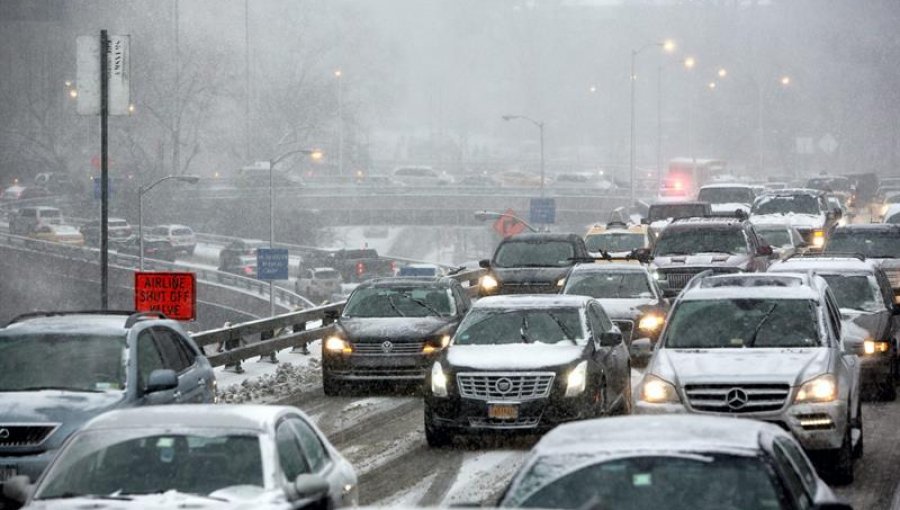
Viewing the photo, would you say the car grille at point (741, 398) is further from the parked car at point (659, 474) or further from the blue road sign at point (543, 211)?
the blue road sign at point (543, 211)

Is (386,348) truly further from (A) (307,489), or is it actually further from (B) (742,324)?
(A) (307,489)

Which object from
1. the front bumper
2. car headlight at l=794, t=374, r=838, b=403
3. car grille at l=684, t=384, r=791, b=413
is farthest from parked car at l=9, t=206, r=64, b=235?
the front bumper

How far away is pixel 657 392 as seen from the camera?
14.9 meters

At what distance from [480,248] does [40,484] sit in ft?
358

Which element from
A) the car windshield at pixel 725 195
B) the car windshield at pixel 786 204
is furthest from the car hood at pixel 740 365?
the car windshield at pixel 725 195

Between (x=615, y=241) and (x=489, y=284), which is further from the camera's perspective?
(x=615, y=241)

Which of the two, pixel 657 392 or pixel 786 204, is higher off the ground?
pixel 786 204

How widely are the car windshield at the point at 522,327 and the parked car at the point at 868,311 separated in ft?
12.9

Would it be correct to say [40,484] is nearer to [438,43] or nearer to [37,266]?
[37,266]

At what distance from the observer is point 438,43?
175375mm

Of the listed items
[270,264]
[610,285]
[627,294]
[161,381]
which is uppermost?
[161,381]

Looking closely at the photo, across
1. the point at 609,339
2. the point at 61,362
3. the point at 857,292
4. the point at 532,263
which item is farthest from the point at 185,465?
the point at 532,263

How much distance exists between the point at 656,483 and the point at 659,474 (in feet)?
→ 0.18

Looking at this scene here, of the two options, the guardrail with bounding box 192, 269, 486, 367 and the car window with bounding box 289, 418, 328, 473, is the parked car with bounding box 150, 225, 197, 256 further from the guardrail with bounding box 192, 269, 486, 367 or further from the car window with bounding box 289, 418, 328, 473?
the car window with bounding box 289, 418, 328, 473
